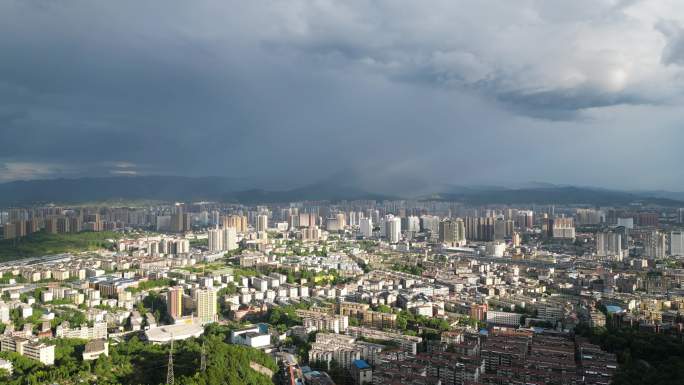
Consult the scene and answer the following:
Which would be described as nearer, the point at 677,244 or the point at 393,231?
the point at 677,244

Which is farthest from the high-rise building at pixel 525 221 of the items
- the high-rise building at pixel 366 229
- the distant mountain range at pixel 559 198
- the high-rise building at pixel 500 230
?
the distant mountain range at pixel 559 198

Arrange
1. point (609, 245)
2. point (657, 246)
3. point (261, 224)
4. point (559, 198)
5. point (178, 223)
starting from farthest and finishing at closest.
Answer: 1. point (559, 198)
2. point (261, 224)
3. point (178, 223)
4. point (609, 245)
5. point (657, 246)

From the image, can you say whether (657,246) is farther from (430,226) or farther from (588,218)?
(430,226)

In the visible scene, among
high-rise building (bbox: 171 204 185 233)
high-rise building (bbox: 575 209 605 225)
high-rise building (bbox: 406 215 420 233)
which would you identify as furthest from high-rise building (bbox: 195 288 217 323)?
A: high-rise building (bbox: 575 209 605 225)

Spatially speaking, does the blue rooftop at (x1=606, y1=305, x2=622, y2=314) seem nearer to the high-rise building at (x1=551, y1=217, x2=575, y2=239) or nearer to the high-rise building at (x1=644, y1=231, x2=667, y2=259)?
the high-rise building at (x1=644, y1=231, x2=667, y2=259)

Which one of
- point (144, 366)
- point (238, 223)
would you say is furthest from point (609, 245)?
point (144, 366)

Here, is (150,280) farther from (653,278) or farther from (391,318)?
(653,278)
